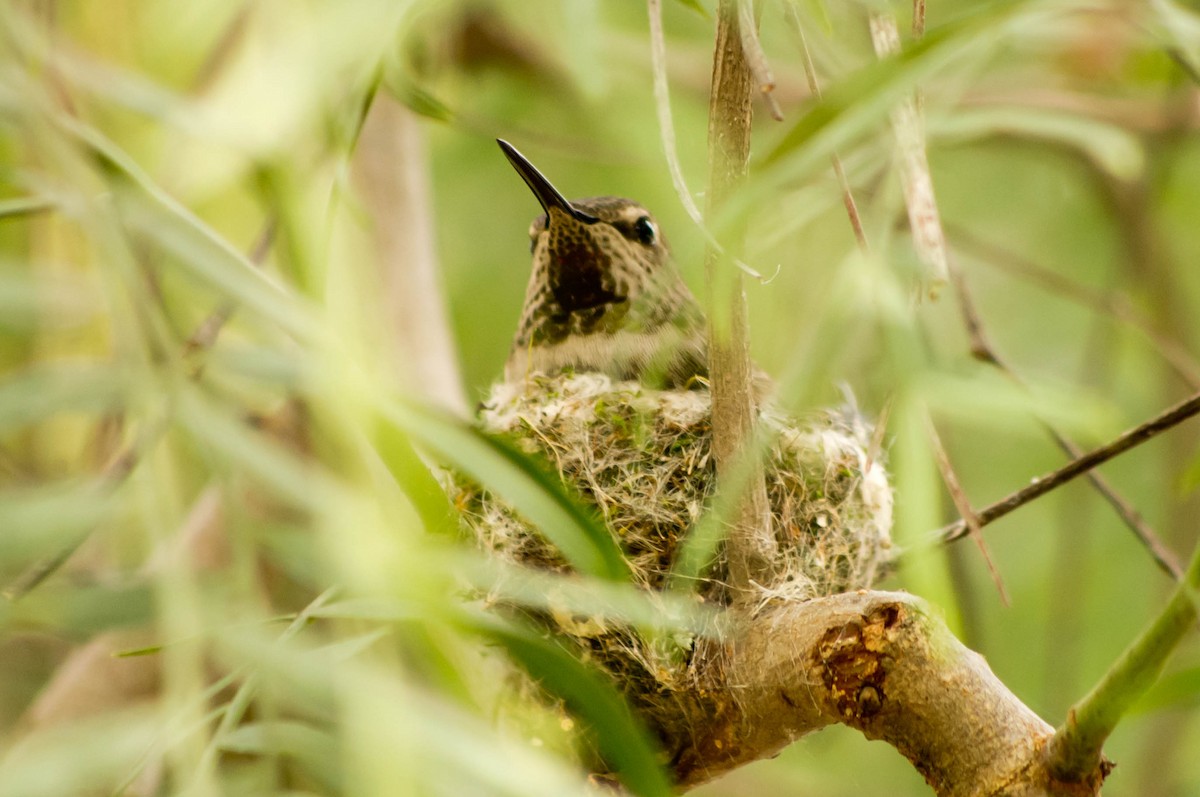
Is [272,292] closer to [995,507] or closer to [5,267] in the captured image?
[5,267]

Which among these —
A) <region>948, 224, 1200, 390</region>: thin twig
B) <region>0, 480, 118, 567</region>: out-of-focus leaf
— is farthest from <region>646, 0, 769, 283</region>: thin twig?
<region>948, 224, 1200, 390</region>: thin twig

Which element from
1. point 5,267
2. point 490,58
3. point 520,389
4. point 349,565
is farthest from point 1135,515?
point 490,58

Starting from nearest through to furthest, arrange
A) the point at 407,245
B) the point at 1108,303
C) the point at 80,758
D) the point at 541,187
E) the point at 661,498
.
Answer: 1. the point at 80,758
2. the point at 661,498
3. the point at 541,187
4. the point at 1108,303
5. the point at 407,245

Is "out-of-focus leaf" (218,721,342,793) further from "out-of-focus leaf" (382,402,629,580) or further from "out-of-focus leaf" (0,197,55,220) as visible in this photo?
"out-of-focus leaf" (0,197,55,220)

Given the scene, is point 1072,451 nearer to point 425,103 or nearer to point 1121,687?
point 1121,687

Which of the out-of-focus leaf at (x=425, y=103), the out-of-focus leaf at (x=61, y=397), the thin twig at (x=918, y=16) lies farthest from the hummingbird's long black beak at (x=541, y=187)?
the out-of-focus leaf at (x=61, y=397)

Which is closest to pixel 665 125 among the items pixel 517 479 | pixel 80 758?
pixel 517 479
